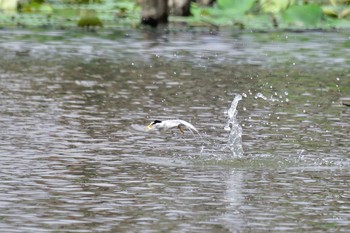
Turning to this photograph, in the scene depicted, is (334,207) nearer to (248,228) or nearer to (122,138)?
(248,228)

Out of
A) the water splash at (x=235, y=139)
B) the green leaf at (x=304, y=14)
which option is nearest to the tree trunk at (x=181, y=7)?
the green leaf at (x=304, y=14)

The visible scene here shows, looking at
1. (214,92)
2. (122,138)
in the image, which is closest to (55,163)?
(122,138)

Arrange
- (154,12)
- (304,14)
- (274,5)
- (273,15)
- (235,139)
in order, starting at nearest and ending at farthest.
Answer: (235,139) → (154,12) → (304,14) → (273,15) → (274,5)

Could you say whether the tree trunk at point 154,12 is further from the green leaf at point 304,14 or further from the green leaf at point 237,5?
the green leaf at point 304,14

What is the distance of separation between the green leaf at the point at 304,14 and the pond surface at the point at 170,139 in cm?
260

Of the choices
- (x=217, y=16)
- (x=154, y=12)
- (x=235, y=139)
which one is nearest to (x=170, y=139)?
(x=235, y=139)

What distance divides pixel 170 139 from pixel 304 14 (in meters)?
14.8

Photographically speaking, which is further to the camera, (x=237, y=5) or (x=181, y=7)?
(x=181, y=7)

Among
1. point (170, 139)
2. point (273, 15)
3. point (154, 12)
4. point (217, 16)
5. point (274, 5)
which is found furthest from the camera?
point (274, 5)

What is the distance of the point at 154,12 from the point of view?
28.9 m

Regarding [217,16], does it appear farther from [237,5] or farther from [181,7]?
[181,7]

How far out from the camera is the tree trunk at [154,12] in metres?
28.5

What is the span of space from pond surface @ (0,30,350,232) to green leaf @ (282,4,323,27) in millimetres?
2603

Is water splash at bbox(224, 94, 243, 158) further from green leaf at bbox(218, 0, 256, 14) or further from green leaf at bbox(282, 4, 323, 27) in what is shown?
green leaf at bbox(218, 0, 256, 14)
